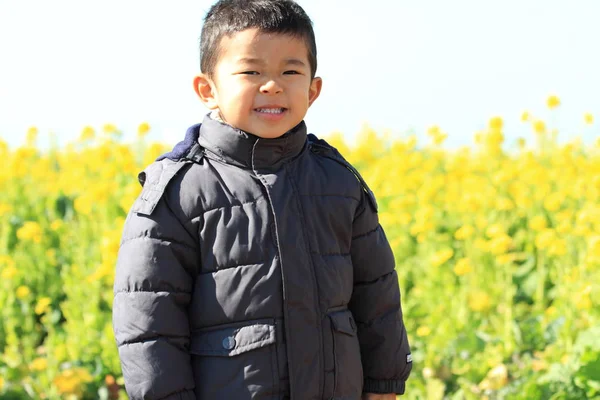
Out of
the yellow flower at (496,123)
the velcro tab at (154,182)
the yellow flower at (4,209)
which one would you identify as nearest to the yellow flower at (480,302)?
the yellow flower at (496,123)

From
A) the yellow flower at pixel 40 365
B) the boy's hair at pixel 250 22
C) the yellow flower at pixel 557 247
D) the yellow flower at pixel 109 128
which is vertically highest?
the yellow flower at pixel 109 128

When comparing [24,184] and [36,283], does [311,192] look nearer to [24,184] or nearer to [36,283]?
[36,283]

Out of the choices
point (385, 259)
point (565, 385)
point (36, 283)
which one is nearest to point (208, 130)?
point (385, 259)

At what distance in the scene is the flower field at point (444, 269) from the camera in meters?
3.39

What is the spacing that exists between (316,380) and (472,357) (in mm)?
1817

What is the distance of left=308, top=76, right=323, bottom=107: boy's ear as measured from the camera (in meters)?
2.01

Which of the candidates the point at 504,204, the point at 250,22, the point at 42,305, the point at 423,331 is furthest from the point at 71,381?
the point at 504,204

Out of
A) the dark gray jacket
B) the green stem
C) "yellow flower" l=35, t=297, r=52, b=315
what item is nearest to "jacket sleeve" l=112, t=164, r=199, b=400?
the dark gray jacket

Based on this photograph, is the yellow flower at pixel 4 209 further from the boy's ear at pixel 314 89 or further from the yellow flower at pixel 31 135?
the boy's ear at pixel 314 89

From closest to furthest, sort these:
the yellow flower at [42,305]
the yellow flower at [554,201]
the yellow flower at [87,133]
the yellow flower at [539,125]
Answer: the yellow flower at [42,305], the yellow flower at [554,201], the yellow flower at [539,125], the yellow flower at [87,133]

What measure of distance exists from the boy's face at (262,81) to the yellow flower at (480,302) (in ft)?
7.31

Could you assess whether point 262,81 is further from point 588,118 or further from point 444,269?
point 588,118

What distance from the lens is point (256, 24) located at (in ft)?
6.02

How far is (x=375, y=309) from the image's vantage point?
2072 millimetres
